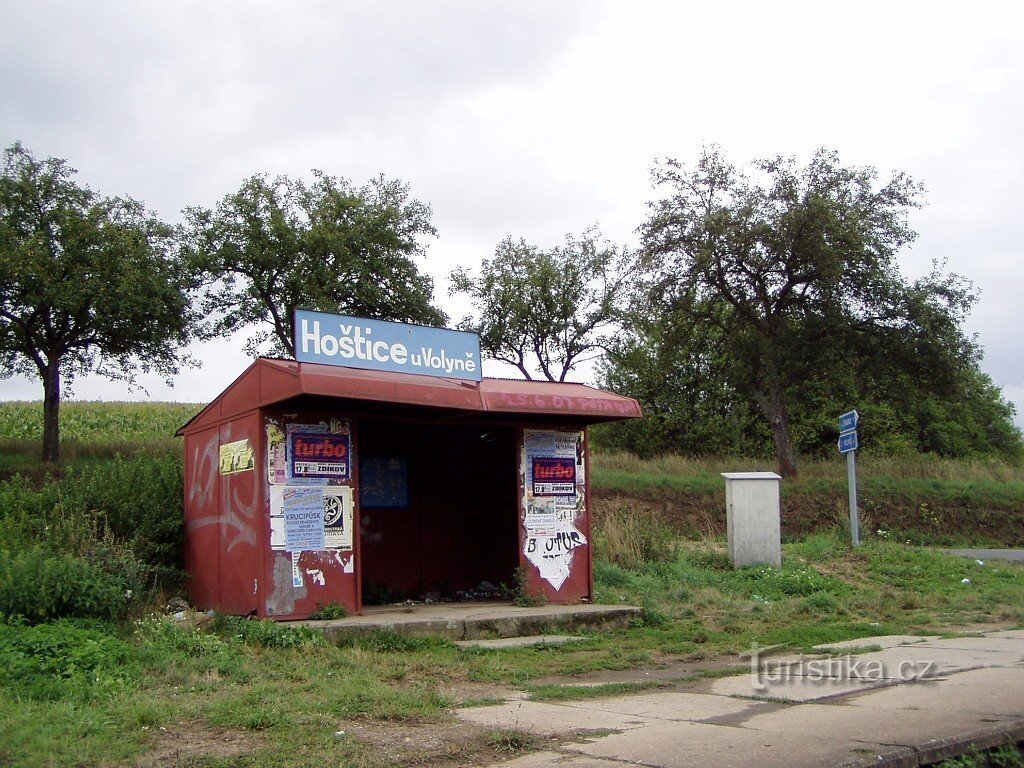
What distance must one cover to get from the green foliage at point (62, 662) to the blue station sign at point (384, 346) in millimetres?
3410

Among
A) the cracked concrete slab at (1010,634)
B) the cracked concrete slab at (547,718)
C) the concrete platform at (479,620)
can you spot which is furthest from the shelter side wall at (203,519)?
the cracked concrete slab at (1010,634)

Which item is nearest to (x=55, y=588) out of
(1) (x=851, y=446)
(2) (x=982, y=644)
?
(2) (x=982, y=644)

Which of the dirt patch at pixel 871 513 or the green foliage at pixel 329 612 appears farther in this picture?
the dirt patch at pixel 871 513

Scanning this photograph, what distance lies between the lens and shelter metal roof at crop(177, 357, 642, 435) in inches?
391

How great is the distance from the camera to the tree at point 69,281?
23.9 meters

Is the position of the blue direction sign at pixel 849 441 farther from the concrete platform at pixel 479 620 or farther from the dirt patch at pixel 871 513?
the dirt patch at pixel 871 513

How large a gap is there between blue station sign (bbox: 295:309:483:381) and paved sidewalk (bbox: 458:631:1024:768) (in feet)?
15.1

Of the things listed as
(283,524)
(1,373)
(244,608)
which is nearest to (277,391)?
(283,524)

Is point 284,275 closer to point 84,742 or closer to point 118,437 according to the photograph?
point 118,437

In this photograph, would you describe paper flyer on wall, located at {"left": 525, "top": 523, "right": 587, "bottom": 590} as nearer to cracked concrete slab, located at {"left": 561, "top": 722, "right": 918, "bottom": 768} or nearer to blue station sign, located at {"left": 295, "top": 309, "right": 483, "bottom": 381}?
blue station sign, located at {"left": 295, "top": 309, "right": 483, "bottom": 381}

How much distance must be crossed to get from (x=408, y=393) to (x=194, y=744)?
17.4ft

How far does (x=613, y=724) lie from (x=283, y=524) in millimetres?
5155

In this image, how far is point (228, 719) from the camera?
20.2ft

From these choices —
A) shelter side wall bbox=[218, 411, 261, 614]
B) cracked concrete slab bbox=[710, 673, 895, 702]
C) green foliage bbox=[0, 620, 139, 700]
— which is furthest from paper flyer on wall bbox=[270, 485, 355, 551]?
cracked concrete slab bbox=[710, 673, 895, 702]
